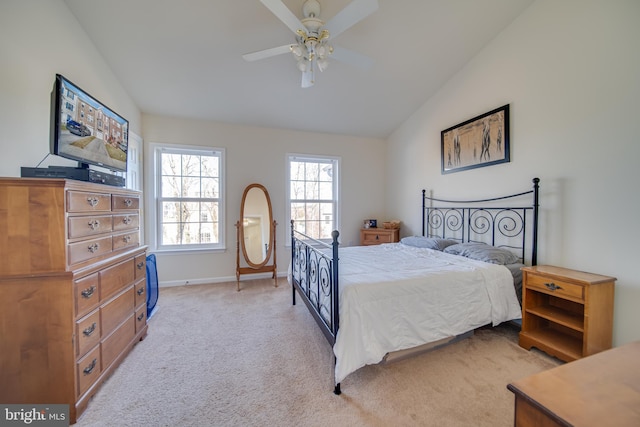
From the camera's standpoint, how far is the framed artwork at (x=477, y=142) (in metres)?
2.59

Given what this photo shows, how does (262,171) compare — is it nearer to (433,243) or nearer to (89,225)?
(89,225)

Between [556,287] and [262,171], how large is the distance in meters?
3.71

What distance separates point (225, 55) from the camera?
8.56 feet

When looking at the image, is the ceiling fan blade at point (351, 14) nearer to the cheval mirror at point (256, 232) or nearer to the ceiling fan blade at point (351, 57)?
the ceiling fan blade at point (351, 57)

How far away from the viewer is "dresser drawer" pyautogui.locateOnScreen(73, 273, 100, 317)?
4.39 ft

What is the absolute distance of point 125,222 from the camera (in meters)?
1.87

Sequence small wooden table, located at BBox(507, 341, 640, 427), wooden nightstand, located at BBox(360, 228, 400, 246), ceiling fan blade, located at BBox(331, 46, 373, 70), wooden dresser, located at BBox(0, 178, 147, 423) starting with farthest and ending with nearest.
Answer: wooden nightstand, located at BBox(360, 228, 400, 246)
ceiling fan blade, located at BBox(331, 46, 373, 70)
wooden dresser, located at BBox(0, 178, 147, 423)
small wooden table, located at BBox(507, 341, 640, 427)

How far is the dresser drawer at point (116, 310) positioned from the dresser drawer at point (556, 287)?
3.24 m

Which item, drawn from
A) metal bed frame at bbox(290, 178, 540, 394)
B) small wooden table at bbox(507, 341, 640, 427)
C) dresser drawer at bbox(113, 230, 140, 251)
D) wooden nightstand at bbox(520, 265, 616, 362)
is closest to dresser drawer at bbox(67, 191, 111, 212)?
dresser drawer at bbox(113, 230, 140, 251)

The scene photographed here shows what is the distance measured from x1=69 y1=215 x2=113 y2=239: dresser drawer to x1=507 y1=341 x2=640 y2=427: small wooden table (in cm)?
219

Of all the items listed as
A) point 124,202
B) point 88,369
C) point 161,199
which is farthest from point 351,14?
point 161,199

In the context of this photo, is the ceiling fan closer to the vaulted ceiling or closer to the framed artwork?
the vaulted ceiling

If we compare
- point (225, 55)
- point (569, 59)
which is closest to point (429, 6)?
point (569, 59)

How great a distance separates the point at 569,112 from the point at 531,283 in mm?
1543
